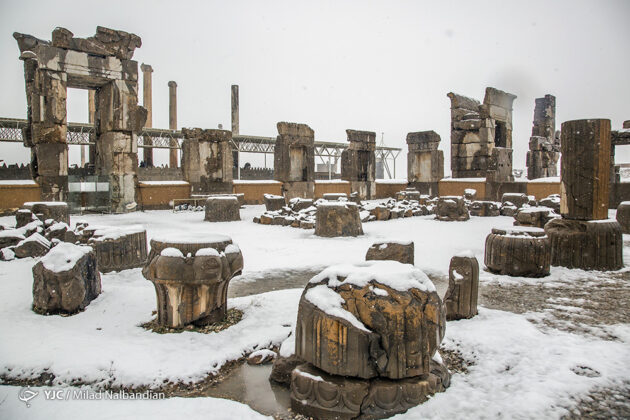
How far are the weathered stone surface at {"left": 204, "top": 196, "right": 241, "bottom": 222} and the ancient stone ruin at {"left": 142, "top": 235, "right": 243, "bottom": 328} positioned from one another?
8.08 m

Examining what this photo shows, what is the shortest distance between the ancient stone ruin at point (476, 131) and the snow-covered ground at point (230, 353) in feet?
44.1

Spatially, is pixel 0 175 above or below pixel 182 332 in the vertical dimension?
above

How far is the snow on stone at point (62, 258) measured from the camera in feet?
12.8

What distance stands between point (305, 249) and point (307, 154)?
10.4m

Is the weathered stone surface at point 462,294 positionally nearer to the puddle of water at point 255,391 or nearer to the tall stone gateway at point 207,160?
the puddle of water at point 255,391

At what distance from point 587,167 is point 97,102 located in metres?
14.3

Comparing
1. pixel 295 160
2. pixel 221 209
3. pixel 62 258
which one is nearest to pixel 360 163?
pixel 295 160

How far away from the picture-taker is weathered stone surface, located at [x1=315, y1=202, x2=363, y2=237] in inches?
357

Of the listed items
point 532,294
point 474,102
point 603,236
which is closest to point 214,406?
point 532,294

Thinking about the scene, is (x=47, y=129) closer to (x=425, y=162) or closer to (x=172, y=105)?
(x=425, y=162)

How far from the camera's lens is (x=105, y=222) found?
1094 cm

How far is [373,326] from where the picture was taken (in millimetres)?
2479

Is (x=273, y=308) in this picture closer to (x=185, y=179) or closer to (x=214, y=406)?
(x=214, y=406)

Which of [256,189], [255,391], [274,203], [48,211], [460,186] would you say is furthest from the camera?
[460,186]
